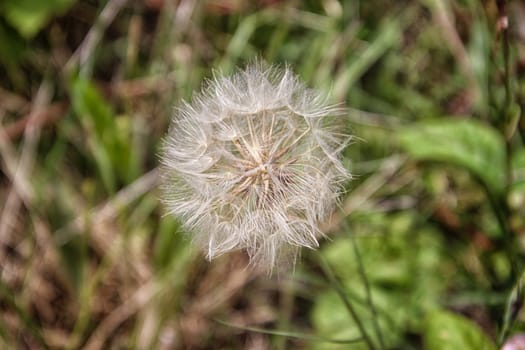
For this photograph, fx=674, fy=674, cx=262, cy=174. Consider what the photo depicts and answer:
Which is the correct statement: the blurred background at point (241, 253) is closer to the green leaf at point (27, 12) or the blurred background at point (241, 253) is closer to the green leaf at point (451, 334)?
the green leaf at point (27, 12)

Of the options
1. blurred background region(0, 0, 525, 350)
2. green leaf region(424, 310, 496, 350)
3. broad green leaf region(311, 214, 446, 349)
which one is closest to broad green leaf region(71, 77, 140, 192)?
blurred background region(0, 0, 525, 350)

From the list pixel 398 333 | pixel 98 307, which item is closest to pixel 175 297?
pixel 98 307

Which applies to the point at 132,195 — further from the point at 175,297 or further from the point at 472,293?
the point at 472,293

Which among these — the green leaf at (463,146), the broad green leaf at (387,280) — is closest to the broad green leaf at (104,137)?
the broad green leaf at (387,280)

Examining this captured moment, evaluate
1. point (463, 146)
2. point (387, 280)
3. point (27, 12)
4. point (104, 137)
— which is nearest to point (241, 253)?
point (387, 280)

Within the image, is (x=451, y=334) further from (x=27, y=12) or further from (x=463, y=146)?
(x=27, y=12)
